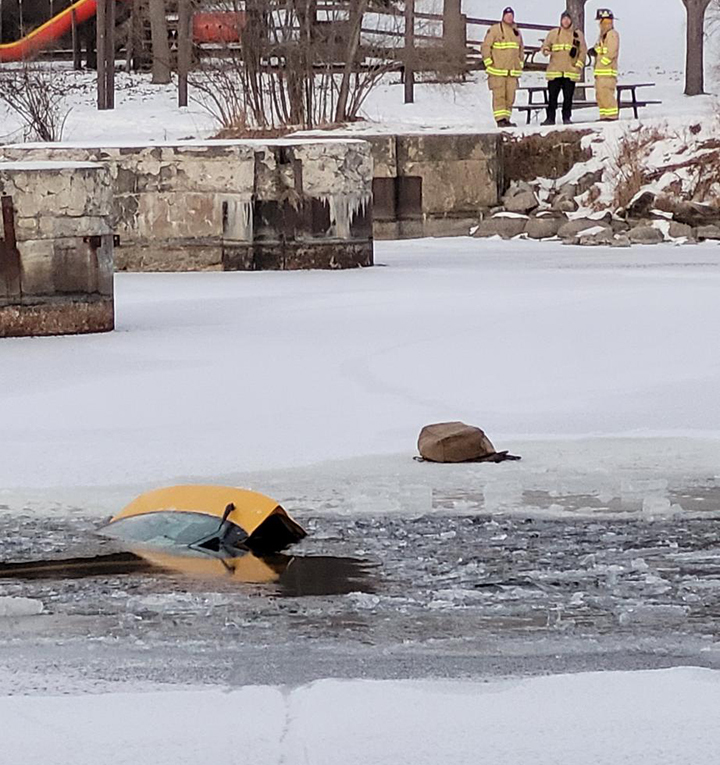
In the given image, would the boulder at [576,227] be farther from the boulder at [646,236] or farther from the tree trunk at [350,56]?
the tree trunk at [350,56]

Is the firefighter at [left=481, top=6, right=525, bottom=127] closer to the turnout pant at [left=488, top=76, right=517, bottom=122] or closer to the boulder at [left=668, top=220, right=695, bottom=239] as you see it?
the turnout pant at [left=488, top=76, right=517, bottom=122]

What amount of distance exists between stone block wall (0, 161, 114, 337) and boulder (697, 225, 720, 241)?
32.1 feet

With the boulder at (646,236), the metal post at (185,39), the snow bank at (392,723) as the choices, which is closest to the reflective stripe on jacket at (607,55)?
the boulder at (646,236)

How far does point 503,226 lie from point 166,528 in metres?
14.8

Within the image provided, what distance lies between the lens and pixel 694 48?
109 feet

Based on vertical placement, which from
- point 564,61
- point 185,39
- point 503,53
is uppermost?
point 185,39

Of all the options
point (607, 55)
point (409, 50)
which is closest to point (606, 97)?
point (607, 55)

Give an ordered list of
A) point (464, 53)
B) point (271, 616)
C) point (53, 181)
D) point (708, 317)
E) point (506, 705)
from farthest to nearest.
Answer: point (464, 53) → point (708, 317) → point (53, 181) → point (271, 616) → point (506, 705)

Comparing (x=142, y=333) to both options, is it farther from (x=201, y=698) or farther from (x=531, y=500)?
(x=201, y=698)

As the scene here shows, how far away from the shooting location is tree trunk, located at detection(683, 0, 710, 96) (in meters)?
33.2

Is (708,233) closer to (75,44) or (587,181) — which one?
(587,181)

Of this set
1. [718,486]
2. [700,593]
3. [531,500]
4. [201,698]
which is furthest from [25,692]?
[718,486]

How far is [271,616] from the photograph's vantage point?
166 inches

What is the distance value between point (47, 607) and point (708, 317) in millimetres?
6812
